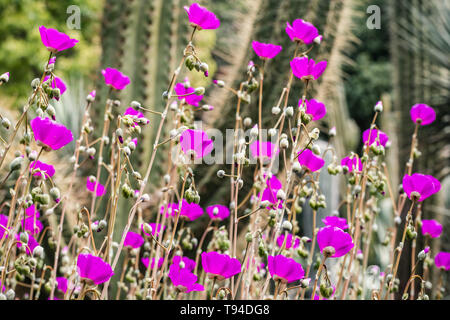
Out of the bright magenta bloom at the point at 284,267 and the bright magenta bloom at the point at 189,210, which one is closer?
the bright magenta bloom at the point at 284,267

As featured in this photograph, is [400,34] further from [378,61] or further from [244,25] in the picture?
[378,61]

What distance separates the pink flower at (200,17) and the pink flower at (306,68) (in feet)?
0.42

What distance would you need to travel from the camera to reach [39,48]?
19.3ft

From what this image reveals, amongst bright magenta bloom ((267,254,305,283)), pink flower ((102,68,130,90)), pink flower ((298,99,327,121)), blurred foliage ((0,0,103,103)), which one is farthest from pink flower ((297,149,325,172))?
blurred foliage ((0,0,103,103))

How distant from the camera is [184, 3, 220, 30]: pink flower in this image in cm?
68

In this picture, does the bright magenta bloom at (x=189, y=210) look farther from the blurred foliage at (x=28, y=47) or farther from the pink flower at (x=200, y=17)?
the blurred foliage at (x=28, y=47)

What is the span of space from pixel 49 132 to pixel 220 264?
257 millimetres

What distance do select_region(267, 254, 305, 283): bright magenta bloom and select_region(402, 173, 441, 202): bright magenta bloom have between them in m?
0.21

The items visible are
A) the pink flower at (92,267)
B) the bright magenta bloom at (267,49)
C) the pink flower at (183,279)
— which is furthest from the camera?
the bright magenta bloom at (267,49)

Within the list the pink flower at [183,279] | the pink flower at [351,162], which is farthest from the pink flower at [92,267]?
the pink flower at [351,162]

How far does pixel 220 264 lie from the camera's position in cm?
61

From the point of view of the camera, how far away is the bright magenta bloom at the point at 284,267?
599 mm

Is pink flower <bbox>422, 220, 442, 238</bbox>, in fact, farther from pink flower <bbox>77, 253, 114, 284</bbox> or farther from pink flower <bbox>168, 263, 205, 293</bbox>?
pink flower <bbox>77, 253, 114, 284</bbox>

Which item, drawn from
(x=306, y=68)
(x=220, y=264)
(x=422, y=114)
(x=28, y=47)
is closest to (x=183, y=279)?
(x=220, y=264)
